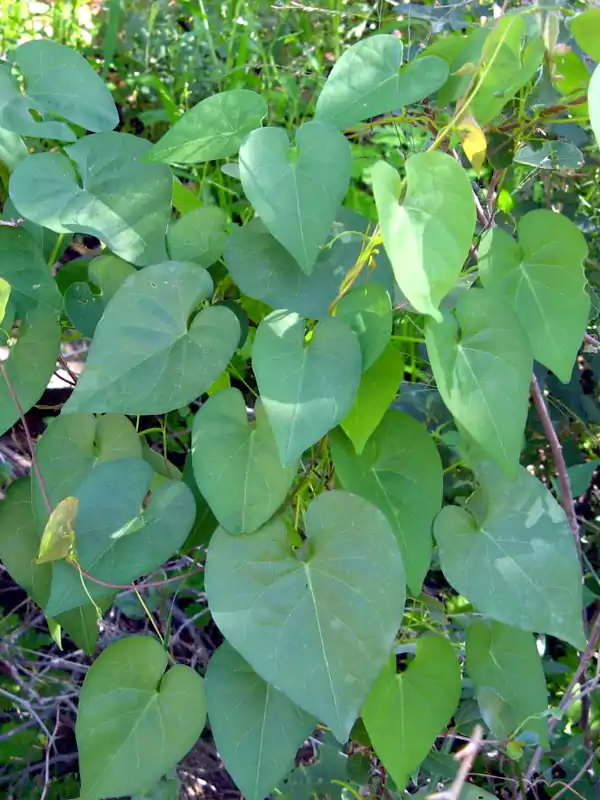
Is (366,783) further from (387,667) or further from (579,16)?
(579,16)

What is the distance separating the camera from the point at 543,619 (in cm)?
64

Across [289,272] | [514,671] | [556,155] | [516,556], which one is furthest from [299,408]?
[556,155]

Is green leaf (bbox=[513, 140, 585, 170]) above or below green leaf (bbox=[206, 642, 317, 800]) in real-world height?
above

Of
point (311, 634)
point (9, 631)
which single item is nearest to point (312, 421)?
point (311, 634)

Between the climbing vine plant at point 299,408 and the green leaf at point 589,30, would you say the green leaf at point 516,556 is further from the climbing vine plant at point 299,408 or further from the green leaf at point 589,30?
the green leaf at point 589,30

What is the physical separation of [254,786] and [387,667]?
0.16 metres

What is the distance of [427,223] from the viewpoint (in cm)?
57

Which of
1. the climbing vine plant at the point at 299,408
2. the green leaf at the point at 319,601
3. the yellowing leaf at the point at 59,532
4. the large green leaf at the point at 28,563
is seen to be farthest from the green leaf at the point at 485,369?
the large green leaf at the point at 28,563

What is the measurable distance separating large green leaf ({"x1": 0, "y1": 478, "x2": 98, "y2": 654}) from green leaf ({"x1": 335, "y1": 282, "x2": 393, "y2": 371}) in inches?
15.3

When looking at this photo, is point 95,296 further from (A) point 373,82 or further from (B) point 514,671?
(B) point 514,671

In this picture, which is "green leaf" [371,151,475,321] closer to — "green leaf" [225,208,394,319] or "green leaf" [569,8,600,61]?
"green leaf" [225,208,394,319]

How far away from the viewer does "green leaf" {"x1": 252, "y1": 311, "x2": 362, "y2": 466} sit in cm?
58

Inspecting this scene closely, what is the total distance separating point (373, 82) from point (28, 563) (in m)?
0.58

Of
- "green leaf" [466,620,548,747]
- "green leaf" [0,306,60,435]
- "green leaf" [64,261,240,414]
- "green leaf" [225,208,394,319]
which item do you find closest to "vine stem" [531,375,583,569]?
"green leaf" [466,620,548,747]
